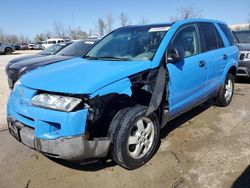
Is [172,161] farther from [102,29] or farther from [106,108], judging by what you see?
[102,29]

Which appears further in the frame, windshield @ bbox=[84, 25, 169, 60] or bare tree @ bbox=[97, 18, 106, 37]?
bare tree @ bbox=[97, 18, 106, 37]

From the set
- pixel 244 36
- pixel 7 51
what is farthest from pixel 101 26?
pixel 244 36

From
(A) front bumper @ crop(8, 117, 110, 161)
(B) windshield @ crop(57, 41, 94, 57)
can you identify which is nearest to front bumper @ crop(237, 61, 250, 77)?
(B) windshield @ crop(57, 41, 94, 57)

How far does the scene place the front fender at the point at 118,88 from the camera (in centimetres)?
279

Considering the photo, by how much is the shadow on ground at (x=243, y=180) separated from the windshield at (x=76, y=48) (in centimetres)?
545

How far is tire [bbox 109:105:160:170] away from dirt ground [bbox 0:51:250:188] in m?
0.16

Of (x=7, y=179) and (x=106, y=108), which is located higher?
(x=106, y=108)

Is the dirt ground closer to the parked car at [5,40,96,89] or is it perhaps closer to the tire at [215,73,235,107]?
the tire at [215,73,235,107]

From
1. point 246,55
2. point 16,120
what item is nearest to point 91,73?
point 16,120

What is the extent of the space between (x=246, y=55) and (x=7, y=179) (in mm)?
7087

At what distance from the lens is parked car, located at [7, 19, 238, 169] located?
2.73 m

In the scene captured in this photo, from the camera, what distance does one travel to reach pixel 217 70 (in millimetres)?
4930

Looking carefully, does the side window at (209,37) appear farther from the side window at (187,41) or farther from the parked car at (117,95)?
the side window at (187,41)

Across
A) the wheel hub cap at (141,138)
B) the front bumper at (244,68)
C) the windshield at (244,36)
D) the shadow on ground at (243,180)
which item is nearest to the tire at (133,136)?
the wheel hub cap at (141,138)
